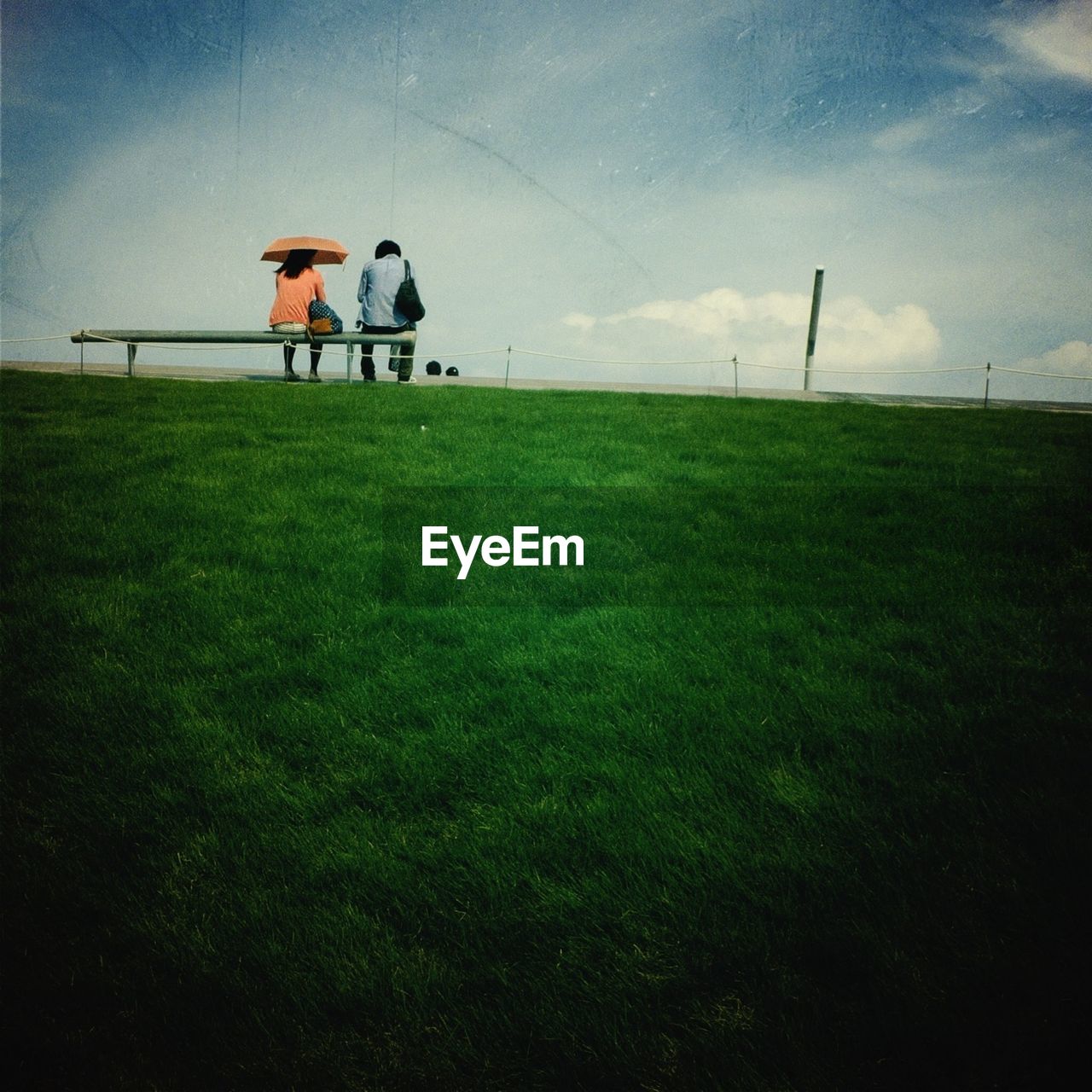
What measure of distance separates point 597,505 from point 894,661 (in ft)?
9.08

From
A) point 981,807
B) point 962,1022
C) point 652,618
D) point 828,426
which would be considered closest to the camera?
point 962,1022

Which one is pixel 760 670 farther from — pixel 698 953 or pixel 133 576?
pixel 133 576

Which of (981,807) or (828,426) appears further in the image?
(828,426)

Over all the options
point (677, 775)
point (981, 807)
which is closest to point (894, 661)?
point (981, 807)

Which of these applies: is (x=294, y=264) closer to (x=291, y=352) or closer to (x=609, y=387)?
(x=291, y=352)

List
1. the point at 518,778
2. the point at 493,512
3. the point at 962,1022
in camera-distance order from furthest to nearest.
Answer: the point at 493,512 < the point at 518,778 < the point at 962,1022

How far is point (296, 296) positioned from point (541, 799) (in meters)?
11.4

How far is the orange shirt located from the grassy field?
7.23 metres

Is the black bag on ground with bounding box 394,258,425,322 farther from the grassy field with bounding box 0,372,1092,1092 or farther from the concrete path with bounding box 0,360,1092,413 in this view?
the grassy field with bounding box 0,372,1092,1092

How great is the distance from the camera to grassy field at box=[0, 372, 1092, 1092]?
1.76 metres

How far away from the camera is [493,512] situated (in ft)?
18.1

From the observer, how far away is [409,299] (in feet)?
39.1

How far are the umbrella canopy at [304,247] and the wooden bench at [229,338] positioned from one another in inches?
56.1

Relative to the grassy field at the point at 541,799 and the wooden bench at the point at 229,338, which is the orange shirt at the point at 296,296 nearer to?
the wooden bench at the point at 229,338
